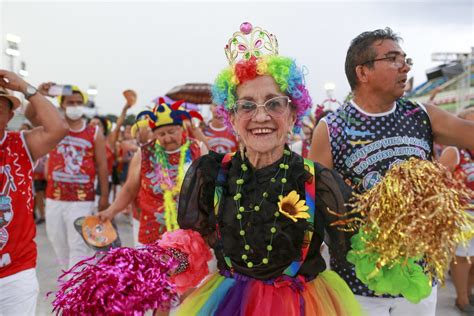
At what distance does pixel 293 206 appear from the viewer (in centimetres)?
180

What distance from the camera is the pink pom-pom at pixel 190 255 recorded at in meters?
1.92

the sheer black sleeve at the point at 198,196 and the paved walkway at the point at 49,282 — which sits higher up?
the sheer black sleeve at the point at 198,196

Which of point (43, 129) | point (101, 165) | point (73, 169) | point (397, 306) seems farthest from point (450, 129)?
point (73, 169)

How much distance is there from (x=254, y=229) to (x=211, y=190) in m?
0.30

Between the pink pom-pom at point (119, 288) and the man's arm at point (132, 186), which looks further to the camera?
the man's arm at point (132, 186)

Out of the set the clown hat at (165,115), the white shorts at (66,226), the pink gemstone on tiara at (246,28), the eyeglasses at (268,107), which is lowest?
the white shorts at (66,226)

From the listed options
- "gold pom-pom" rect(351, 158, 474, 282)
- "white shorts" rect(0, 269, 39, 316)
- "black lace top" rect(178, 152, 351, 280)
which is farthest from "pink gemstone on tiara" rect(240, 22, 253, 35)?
"white shorts" rect(0, 269, 39, 316)

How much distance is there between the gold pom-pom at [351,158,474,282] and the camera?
1371 mm

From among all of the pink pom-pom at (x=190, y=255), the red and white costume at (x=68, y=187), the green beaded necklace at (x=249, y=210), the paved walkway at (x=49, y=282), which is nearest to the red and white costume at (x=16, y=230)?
the paved walkway at (x=49, y=282)

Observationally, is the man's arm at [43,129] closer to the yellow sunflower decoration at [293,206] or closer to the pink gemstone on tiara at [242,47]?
the pink gemstone on tiara at [242,47]

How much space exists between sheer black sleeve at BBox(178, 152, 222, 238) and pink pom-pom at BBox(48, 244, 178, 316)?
15.2 inches

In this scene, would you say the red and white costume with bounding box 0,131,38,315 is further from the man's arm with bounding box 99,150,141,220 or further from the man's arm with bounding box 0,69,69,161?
the man's arm with bounding box 99,150,141,220

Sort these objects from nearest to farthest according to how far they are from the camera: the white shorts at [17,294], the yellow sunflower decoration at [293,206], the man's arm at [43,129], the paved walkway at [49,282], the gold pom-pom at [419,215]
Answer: the gold pom-pom at [419,215] → the yellow sunflower decoration at [293,206] → the white shorts at [17,294] → the man's arm at [43,129] → the paved walkway at [49,282]

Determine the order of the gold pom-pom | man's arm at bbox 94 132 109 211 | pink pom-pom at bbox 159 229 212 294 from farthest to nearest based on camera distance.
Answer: man's arm at bbox 94 132 109 211 < pink pom-pom at bbox 159 229 212 294 < the gold pom-pom
